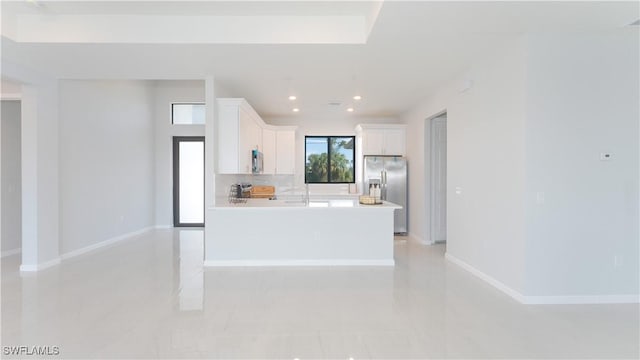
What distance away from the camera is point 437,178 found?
6.23 m

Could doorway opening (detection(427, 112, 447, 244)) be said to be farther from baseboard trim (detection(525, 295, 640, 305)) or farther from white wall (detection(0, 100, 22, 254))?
white wall (detection(0, 100, 22, 254))

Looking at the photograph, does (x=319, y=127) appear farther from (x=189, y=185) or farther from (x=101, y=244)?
(x=101, y=244)

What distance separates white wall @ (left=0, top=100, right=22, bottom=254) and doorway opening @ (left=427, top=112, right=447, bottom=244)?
22.0 feet

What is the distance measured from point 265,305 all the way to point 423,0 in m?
2.89

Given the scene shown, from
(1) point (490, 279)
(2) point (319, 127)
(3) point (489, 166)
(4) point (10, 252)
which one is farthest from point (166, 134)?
(1) point (490, 279)

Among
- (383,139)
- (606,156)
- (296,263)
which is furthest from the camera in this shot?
(383,139)

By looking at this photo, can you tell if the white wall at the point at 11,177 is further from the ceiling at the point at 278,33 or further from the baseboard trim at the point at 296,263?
the baseboard trim at the point at 296,263

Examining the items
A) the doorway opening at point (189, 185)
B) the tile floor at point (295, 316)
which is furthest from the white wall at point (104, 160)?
the tile floor at point (295, 316)

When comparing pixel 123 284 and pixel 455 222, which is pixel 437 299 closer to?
pixel 455 222

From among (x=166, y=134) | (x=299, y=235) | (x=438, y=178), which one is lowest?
(x=299, y=235)

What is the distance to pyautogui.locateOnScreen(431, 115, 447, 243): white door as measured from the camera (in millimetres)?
6207

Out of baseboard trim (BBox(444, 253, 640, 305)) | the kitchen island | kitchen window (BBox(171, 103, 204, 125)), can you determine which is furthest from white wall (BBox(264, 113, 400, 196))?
baseboard trim (BBox(444, 253, 640, 305))

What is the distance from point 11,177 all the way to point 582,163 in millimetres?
7631

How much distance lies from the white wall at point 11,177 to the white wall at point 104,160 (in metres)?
1.08
